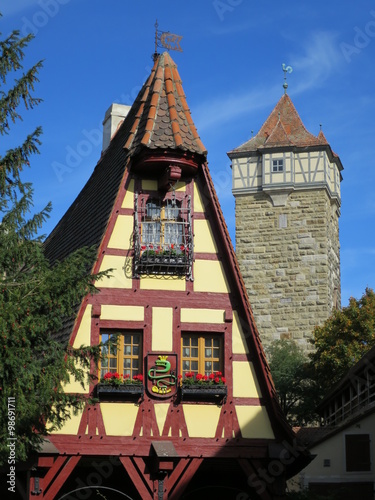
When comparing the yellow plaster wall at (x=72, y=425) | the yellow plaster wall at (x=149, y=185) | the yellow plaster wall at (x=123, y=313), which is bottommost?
the yellow plaster wall at (x=72, y=425)

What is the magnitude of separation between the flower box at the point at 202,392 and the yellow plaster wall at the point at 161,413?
0.35 m

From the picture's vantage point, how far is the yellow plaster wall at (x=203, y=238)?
1805 centimetres

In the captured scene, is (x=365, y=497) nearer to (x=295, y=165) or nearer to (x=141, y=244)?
(x=141, y=244)

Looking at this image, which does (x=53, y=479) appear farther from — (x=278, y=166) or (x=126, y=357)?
(x=278, y=166)

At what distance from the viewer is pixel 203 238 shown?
59.5 ft

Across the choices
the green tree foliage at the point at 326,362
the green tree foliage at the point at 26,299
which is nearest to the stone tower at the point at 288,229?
the green tree foliage at the point at 326,362

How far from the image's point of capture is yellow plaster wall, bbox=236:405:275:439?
17.1m

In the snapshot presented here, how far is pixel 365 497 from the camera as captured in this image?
25266 mm

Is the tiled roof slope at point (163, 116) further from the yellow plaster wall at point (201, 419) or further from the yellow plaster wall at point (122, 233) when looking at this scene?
the yellow plaster wall at point (201, 419)

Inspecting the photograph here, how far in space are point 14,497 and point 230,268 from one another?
5.92 m

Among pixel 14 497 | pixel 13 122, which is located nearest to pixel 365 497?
pixel 14 497

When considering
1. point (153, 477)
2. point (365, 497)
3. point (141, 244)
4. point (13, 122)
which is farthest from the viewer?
point (365, 497)

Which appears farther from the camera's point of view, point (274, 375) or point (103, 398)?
point (274, 375)

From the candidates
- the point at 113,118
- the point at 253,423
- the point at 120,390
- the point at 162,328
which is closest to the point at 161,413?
the point at 120,390
